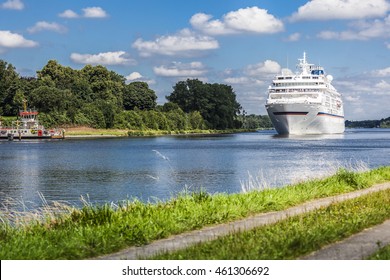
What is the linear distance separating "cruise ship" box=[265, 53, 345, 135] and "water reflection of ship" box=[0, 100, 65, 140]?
4367 cm

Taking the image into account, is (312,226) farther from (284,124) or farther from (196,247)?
(284,124)

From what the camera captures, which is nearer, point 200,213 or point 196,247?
point 196,247

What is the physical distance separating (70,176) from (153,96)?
125497mm

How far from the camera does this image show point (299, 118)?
120m

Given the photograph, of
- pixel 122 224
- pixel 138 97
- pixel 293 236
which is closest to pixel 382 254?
pixel 293 236

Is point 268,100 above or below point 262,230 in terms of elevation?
above

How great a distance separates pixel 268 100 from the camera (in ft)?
397

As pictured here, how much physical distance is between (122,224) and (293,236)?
3.78 meters

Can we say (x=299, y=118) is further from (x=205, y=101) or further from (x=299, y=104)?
(x=205, y=101)

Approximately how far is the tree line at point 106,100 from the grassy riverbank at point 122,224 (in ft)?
375

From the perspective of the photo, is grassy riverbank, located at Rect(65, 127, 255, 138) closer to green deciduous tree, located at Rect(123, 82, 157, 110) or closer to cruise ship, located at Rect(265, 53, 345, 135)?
green deciduous tree, located at Rect(123, 82, 157, 110)

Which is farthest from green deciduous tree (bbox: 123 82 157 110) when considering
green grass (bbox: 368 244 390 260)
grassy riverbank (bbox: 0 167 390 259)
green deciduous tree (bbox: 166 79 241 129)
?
green grass (bbox: 368 244 390 260)

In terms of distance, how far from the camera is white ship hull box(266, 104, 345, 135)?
119 metres

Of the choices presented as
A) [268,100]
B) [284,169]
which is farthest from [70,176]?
[268,100]
